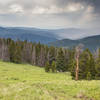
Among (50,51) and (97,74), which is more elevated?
(50,51)

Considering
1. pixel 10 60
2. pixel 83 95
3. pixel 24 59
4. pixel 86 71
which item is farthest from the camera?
pixel 24 59

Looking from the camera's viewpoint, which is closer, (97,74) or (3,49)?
(97,74)

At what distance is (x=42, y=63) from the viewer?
361 feet

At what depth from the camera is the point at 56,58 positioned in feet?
285

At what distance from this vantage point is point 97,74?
49906mm

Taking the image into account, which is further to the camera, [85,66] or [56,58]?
[56,58]

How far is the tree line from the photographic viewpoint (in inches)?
1960

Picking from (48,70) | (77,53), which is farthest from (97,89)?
(48,70)

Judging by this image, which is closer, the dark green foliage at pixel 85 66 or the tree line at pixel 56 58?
the dark green foliage at pixel 85 66

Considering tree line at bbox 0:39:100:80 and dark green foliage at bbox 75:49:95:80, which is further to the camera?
tree line at bbox 0:39:100:80

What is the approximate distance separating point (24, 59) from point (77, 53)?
73.4 meters

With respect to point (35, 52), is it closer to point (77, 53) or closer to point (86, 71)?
point (86, 71)

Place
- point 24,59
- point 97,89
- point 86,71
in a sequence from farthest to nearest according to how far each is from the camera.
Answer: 1. point 24,59
2. point 86,71
3. point 97,89

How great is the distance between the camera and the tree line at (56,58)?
163ft
